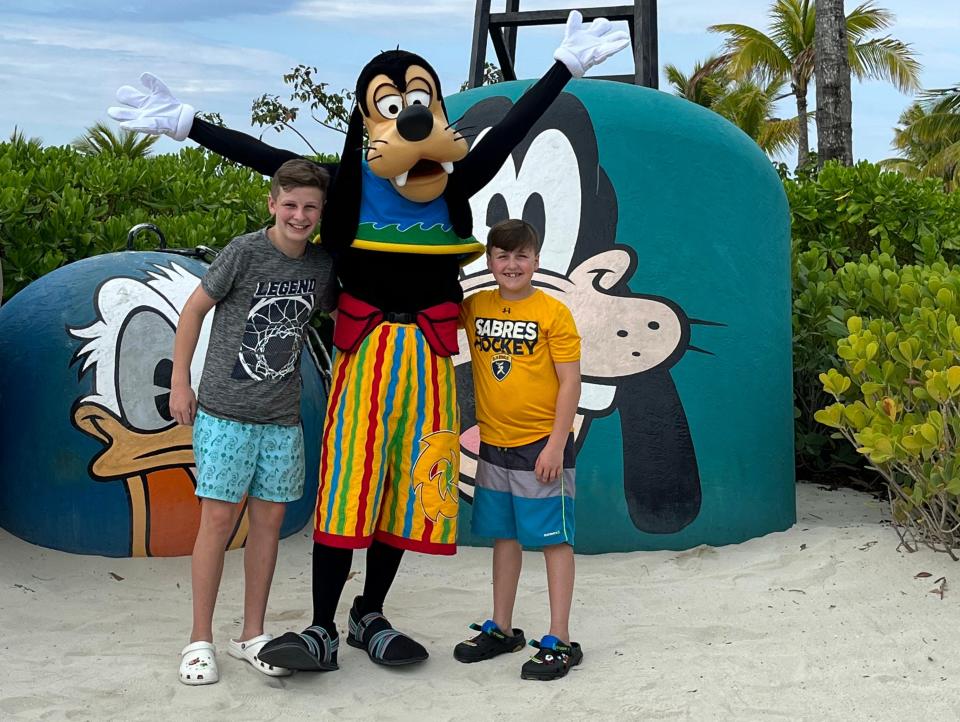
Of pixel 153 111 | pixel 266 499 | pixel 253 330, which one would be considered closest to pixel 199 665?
pixel 266 499

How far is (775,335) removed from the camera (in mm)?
4809

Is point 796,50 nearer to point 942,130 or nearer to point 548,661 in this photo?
point 942,130

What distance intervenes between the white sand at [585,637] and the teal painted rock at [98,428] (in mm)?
146

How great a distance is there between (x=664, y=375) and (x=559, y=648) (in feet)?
4.93

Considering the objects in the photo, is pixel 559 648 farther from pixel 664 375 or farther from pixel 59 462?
pixel 59 462

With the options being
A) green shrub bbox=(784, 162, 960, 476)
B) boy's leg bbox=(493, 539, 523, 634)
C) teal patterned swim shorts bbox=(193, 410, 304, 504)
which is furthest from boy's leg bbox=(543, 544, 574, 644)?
green shrub bbox=(784, 162, 960, 476)

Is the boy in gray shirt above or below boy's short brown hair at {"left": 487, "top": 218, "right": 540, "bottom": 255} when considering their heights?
below

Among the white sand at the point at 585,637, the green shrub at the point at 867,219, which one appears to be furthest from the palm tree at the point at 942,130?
the white sand at the point at 585,637

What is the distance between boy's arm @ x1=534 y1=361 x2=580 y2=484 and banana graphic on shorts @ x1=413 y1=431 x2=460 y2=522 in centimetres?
27

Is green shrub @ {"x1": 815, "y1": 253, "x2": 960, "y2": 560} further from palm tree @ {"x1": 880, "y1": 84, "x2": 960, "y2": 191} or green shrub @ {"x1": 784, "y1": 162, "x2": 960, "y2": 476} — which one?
palm tree @ {"x1": 880, "y1": 84, "x2": 960, "y2": 191}

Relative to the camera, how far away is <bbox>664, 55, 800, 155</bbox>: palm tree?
97.5 ft

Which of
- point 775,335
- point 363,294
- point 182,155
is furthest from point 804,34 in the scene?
point 363,294

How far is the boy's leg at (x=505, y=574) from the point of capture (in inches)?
138

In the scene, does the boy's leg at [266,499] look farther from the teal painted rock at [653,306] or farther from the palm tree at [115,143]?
the palm tree at [115,143]
